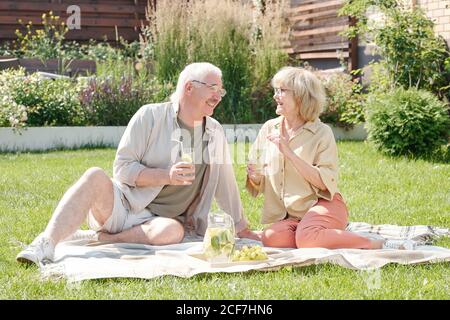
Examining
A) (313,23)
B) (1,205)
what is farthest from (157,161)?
(313,23)

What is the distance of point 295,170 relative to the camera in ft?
16.0

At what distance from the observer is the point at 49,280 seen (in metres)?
3.92

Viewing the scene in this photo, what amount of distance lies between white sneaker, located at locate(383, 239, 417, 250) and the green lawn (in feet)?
0.92

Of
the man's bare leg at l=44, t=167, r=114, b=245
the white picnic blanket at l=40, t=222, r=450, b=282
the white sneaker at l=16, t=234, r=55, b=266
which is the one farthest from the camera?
the man's bare leg at l=44, t=167, r=114, b=245

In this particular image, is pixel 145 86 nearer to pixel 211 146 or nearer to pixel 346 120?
pixel 346 120

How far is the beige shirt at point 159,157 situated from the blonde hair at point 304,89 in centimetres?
52

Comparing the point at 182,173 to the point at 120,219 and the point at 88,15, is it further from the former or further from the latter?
the point at 88,15

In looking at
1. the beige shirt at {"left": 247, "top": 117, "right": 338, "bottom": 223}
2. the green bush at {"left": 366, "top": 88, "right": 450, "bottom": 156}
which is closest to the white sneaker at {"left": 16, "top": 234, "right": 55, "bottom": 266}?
the beige shirt at {"left": 247, "top": 117, "right": 338, "bottom": 223}

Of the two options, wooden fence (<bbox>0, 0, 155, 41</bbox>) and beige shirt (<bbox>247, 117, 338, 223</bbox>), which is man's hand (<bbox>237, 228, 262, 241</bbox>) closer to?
beige shirt (<bbox>247, 117, 338, 223</bbox>)

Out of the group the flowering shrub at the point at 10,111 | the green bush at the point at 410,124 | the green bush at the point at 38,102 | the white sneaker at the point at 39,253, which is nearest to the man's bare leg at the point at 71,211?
the white sneaker at the point at 39,253

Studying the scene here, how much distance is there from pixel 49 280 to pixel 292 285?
117 centimetres

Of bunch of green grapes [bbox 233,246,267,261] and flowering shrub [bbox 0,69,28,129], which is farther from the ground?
flowering shrub [bbox 0,69,28,129]

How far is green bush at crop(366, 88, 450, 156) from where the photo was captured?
28.4ft

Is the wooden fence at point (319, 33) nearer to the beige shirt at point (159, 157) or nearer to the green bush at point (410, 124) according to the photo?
the green bush at point (410, 124)
